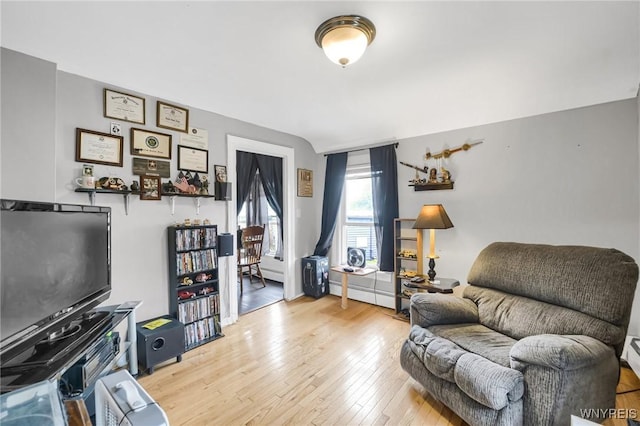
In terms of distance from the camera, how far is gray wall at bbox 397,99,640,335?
228cm

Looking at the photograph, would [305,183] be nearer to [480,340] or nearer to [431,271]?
[431,271]

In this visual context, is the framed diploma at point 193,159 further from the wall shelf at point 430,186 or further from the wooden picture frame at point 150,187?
the wall shelf at point 430,186

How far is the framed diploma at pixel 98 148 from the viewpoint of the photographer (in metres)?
2.12

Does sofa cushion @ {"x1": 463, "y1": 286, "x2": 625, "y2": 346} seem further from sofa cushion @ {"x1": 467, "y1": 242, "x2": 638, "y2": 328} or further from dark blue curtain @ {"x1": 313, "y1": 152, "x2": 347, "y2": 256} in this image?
dark blue curtain @ {"x1": 313, "y1": 152, "x2": 347, "y2": 256}

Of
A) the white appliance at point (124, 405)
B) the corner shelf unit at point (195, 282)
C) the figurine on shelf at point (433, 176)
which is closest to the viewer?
the white appliance at point (124, 405)

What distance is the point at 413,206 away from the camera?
3441 millimetres

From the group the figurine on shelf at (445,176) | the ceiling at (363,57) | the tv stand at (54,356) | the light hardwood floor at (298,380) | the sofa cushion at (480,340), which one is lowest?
the light hardwood floor at (298,380)

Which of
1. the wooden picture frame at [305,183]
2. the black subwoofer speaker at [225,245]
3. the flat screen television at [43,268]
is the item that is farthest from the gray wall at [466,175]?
the wooden picture frame at [305,183]

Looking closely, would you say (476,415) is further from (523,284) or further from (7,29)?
(7,29)

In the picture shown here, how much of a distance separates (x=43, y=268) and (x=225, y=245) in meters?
1.63

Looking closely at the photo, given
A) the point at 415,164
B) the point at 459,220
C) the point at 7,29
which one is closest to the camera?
the point at 7,29

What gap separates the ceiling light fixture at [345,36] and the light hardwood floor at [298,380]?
2296 mm

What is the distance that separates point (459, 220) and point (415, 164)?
872 millimetres

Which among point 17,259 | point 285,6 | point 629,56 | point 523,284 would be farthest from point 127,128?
point 629,56
